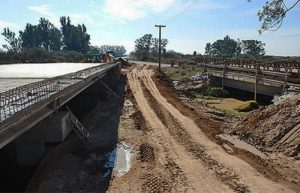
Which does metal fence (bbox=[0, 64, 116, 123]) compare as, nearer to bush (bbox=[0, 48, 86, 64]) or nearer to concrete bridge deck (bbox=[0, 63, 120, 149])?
concrete bridge deck (bbox=[0, 63, 120, 149])

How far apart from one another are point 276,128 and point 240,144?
94.1 inches

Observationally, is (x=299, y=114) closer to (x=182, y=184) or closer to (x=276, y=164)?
(x=276, y=164)

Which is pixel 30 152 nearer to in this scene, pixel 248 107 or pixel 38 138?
pixel 38 138

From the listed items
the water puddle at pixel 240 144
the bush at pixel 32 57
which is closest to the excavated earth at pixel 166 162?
the water puddle at pixel 240 144

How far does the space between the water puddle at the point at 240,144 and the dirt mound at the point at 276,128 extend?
42 cm

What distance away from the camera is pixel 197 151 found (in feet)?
73.6

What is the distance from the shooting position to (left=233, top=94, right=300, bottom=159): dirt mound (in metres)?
22.7

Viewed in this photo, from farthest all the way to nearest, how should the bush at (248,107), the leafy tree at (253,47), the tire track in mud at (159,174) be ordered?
the leafy tree at (253,47) < the bush at (248,107) < the tire track in mud at (159,174)

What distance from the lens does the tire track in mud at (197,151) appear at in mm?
17641

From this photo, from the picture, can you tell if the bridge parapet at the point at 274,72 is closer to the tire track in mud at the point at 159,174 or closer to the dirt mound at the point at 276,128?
the dirt mound at the point at 276,128

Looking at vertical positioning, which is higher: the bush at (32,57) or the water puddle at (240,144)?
the bush at (32,57)

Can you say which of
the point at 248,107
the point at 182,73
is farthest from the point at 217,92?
the point at 182,73

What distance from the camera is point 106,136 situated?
1060 inches

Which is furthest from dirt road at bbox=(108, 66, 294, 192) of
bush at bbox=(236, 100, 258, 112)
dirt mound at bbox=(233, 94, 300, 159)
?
bush at bbox=(236, 100, 258, 112)
